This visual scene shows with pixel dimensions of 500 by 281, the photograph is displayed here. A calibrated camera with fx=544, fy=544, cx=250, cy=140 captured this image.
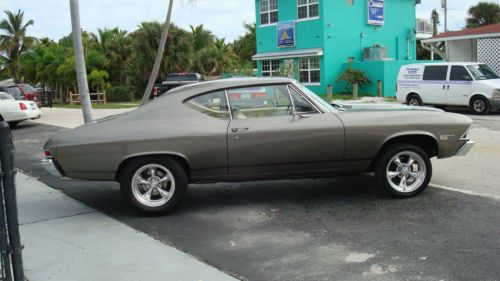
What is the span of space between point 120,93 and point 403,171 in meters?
35.1

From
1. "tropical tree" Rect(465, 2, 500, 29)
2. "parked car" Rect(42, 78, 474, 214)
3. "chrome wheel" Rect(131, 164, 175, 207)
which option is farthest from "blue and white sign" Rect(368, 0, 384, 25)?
"chrome wheel" Rect(131, 164, 175, 207)

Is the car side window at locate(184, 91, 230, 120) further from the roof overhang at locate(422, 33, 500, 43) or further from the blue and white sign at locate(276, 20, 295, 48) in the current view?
the blue and white sign at locate(276, 20, 295, 48)

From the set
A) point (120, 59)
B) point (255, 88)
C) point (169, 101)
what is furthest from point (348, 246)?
point (120, 59)

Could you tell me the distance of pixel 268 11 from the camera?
32594mm

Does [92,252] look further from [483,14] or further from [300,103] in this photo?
[483,14]

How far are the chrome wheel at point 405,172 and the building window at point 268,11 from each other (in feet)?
88.1

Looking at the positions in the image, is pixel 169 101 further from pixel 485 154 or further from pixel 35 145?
pixel 35 145

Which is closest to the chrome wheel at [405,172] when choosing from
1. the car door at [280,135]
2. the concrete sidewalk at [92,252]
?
the car door at [280,135]

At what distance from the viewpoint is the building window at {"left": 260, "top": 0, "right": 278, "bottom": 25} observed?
105ft

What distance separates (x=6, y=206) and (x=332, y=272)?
2.45 meters

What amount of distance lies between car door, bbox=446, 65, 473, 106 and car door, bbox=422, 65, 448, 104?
20 cm

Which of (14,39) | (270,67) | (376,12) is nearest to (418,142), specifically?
(376,12)

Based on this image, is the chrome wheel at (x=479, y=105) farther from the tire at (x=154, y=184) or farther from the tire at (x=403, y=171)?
the tire at (x=154, y=184)

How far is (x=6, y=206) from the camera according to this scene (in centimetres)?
Result: 359
